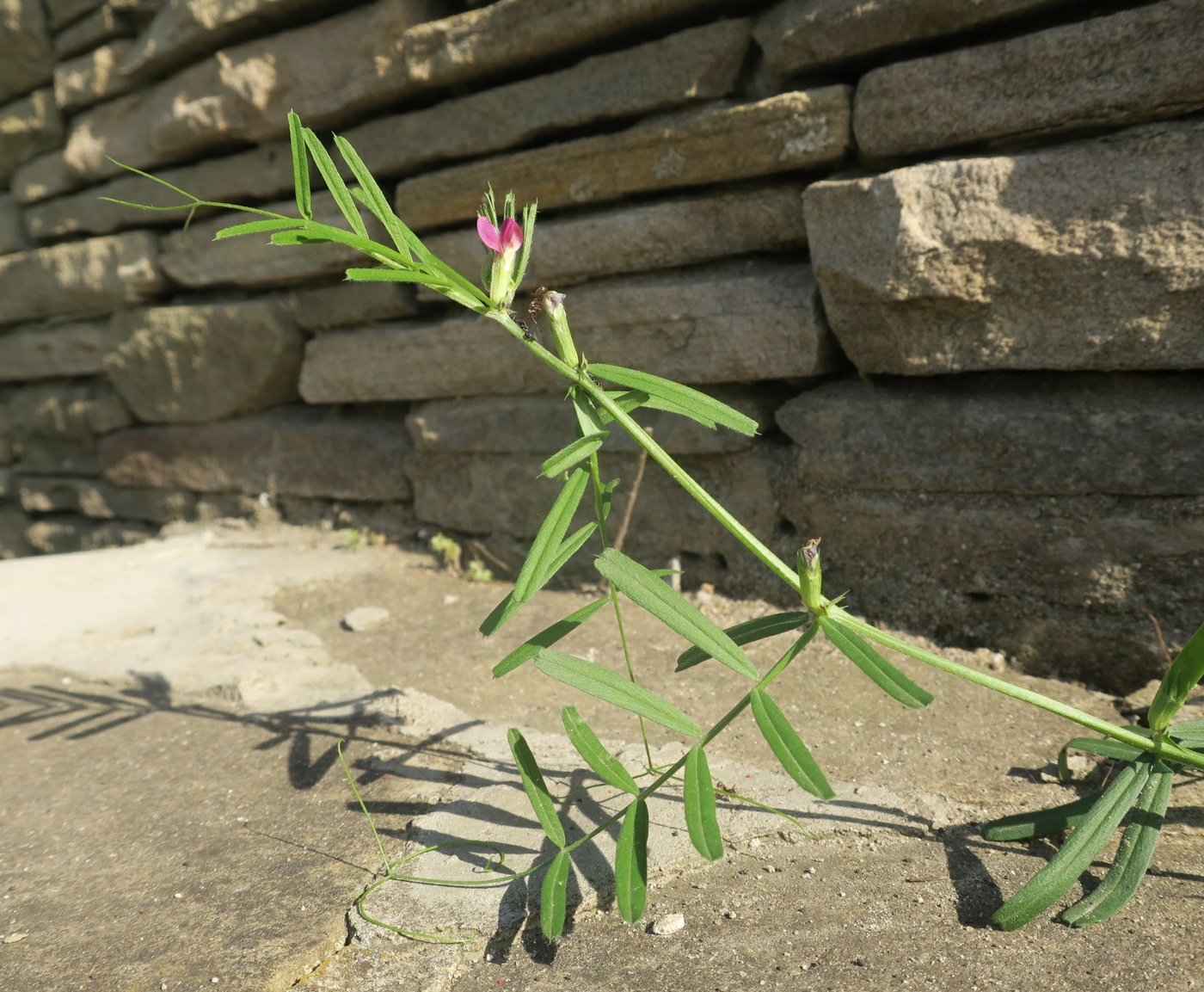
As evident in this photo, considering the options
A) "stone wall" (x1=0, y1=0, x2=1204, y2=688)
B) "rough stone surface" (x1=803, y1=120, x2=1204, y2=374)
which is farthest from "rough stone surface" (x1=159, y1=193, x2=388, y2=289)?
"rough stone surface" (x1=803, y1=120, x2=1204, y2=374)

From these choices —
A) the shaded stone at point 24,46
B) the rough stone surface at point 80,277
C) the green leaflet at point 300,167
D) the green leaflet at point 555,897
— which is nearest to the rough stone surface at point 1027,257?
the green leaflet at point 300,167

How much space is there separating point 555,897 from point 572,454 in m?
0.62

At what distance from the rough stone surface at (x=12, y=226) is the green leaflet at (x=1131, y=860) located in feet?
16.8

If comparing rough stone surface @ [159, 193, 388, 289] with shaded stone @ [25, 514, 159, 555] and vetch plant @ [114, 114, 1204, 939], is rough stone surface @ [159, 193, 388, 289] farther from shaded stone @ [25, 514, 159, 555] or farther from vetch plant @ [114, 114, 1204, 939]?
vetch plant @ [114, 114, 1204, 939]

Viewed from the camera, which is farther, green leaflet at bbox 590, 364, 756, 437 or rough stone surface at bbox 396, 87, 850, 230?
rough stone surface at bbox 396, 87, 850, 230

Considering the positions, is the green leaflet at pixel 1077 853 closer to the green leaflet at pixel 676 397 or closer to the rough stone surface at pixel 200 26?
the green leaflet at pixel 676 397

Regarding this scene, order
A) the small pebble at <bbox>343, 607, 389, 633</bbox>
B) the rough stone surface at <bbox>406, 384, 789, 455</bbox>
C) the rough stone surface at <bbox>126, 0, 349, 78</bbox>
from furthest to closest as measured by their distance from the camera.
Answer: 1. the rough stone surface at <bbox>126, 0, 349, 78</bbox>
2. the small pebble at <bbox>343, 607, 389, 633</bbox>
3. the rough stone surface at <bbox>406, 384, 789, 455</bbox>

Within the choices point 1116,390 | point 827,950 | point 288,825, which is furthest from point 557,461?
point 1116,390

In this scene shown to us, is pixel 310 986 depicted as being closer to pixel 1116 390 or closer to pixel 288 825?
pixel 288 825

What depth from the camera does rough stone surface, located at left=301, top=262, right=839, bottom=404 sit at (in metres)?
2.42

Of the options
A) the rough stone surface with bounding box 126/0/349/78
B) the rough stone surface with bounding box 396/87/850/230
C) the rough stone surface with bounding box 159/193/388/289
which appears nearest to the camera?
the rough stone surface with bounding box 396/87/850/230

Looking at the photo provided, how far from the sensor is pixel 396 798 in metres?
1.73

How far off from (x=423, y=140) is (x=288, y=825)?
217 cm


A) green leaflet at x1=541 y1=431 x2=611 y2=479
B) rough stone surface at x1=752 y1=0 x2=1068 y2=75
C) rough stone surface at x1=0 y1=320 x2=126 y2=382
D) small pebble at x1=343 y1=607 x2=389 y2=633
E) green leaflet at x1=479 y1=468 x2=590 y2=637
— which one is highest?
rough stone surface at x1=752 y1=0 x2=1068 y2=75
